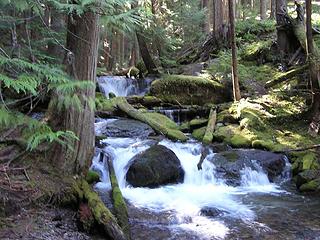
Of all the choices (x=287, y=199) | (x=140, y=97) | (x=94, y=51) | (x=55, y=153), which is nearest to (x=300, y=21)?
(x=140, y=97)

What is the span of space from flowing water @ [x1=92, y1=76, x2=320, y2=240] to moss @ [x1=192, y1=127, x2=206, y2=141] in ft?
3.05

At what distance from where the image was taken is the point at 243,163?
10562mm

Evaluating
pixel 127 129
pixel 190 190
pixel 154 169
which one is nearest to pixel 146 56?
pixel 127 129

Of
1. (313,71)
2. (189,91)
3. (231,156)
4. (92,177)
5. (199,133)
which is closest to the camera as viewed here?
(92,177)

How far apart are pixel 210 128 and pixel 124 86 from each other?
7.10 meters

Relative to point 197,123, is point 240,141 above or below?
below

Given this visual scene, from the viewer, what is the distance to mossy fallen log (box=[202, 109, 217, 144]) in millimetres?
12375

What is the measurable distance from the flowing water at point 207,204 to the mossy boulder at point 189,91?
4849 millimetres

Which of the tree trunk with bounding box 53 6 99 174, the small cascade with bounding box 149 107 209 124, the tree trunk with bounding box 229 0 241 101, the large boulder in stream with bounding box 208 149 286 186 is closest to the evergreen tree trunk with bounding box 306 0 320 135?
the large boulder in stream with bounding box 208 149 286 186

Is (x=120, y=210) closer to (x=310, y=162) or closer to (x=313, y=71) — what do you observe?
(x=310, y=162)

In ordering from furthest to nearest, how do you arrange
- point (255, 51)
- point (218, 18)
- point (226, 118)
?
point (218, 18) < point (255, 51) < point (226, 118)

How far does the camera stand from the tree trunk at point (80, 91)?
705 cm

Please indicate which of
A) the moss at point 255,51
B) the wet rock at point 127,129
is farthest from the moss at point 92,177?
the moss at point 255,51

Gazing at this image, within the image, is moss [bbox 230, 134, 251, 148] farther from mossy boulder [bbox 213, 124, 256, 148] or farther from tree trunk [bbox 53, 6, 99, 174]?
tree trunk [bbox 53, 6, 99, 174]
